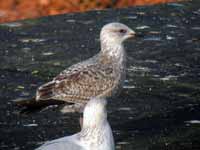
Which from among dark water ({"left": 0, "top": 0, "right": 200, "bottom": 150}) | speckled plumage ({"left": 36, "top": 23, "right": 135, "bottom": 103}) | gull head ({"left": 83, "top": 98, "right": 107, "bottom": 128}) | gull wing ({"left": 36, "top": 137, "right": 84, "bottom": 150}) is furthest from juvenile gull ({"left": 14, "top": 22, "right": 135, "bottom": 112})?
gull wing ({"left": 36, "top": 137, "right": 84, "bottom": 150})

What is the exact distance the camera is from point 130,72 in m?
9.45

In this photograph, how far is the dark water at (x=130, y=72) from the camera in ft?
25.3

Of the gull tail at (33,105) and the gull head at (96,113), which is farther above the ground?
the gull head at (96,113)

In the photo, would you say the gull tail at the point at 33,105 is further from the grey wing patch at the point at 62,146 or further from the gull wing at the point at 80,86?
the grey wing patch at the point at 62,146

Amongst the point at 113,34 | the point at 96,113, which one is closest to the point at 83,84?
the point at 113,34

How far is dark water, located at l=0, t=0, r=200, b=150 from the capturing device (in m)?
7.71

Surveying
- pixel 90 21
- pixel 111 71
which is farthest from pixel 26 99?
pixel 90 21

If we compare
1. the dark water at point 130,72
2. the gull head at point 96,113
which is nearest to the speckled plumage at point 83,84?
the dark water at point 130,72

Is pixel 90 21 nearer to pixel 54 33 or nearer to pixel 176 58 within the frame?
pixel 54 33

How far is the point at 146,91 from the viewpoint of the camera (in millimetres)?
8875

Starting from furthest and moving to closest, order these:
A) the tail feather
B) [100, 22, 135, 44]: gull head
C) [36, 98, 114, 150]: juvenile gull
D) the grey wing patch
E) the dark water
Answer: [100, 22, 135, 44]: gull head, the tail feather, the dark water, [36, 98, 114, 150]: juvenile gull, the grey wing patch

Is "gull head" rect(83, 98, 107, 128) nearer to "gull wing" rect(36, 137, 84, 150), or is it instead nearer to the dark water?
"gull wing" rect(36, 137, 84, 150)

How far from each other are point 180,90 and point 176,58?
1117 millimetres

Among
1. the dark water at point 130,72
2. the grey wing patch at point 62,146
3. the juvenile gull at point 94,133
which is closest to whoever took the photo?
the grey wing patch at point 62,146
